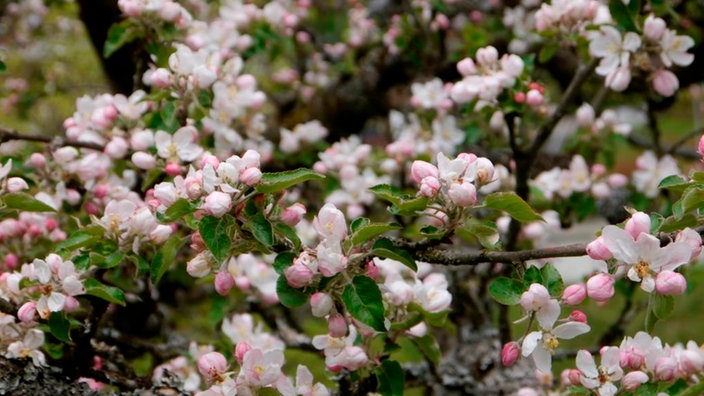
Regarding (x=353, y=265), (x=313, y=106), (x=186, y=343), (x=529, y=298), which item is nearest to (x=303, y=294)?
(x=353, y=265)

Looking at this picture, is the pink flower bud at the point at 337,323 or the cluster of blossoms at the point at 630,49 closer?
the pink flower bud at the point at 337,323

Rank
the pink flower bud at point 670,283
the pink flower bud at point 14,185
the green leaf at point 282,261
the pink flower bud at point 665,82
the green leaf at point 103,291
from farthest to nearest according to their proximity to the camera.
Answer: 1. the pink flower bud at point 665,82
2. the pink flower bud at point 14,185
3. the green leaf at point 103,291
4. the green leaf at point 282,261
5. the pink flower bud at point 670,283

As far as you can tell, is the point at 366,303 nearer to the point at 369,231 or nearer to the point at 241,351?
the point at 369,231

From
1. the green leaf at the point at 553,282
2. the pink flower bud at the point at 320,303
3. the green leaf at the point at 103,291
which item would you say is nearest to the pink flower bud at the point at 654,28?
the green leaf at the point at 553,282

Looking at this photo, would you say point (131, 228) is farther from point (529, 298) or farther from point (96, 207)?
point (529, 298)

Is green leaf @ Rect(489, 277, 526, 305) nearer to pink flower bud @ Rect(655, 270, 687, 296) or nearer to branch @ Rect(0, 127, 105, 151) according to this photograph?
pink flower bud @ Rect(655, 270, 687, 296)

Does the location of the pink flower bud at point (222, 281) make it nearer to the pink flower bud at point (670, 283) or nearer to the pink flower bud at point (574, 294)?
the pink flower bud at point (574, 294)

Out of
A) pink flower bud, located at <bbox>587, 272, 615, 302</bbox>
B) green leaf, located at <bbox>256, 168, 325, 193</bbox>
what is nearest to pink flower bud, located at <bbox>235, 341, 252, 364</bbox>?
green leaf, located at <bbox>256, 168, 325, 193</bbox>
